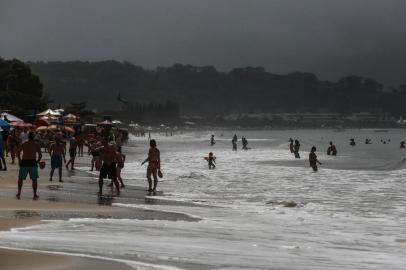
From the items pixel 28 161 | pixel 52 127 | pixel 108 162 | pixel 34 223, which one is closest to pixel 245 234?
pixel 34 223

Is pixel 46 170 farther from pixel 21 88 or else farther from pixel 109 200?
pixel 21 88

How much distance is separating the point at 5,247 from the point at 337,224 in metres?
6.60

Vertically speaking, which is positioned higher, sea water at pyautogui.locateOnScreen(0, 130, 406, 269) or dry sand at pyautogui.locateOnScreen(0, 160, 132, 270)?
dry sand at pyautogui.locateOnScreen(0, 160, 132, 270)

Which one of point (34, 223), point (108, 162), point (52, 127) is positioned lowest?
point (34, 223)

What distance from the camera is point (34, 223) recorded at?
10094 millimetres

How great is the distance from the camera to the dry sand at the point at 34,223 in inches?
282

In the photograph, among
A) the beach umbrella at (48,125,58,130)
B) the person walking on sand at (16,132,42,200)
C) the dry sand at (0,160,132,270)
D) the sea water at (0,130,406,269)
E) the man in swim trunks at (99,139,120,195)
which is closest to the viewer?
the dry sand at (0,160,132,270)

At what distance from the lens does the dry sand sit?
7.15 meters

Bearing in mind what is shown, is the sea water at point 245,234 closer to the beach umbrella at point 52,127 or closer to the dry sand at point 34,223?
the dry sand at point 34,223

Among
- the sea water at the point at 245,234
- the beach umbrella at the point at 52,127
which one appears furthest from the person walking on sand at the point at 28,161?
the beach umbrella at the point at 52,127

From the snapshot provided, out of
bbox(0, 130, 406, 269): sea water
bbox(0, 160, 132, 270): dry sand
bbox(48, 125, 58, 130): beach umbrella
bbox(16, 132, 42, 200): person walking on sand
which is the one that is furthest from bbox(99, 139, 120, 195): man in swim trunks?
bbox(48, 125, 58, 130): beach umbrella

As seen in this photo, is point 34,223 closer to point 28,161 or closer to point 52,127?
point 28,161

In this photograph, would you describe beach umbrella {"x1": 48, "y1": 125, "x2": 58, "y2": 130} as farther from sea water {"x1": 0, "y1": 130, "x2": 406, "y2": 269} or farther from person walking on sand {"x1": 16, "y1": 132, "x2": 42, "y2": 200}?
person walking on sand {"x1": 16, "y1": 132, "x2": 42, "y2": 200}

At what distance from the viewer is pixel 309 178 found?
25281 millimetres
